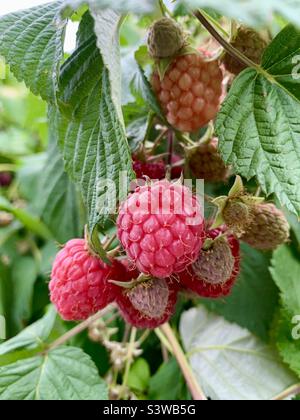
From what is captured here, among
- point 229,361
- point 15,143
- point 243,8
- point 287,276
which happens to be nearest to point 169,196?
point 243,8

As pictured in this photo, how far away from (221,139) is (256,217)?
13 centimetres

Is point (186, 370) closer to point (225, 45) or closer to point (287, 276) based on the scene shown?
point (287, 276)

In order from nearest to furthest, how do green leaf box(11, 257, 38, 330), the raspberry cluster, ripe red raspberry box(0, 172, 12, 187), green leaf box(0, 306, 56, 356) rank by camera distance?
1. the raspberry cluster
2. green leaf box(0, 306, 56, 356)
3. green leaf box(11, 257, 38, 330)
4. ripe red raspberry box(0, 172, 12, 187)

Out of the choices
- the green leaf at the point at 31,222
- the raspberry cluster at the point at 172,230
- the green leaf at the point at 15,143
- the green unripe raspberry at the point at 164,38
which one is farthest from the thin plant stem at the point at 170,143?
the green leaf at the point at 15,143

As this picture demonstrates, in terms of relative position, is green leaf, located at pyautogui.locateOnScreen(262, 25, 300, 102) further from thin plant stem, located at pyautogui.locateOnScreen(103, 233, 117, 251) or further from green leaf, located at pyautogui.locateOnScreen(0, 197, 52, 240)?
green leaf, located at pyautogui.locateOnScreen(0, 197, 52, 240)

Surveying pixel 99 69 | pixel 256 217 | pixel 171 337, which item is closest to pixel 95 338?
pixel 171 337

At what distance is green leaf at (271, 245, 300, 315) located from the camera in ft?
2.98

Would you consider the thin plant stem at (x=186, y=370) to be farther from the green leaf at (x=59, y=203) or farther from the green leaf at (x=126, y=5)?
the green leaf at (x=126, y=5)

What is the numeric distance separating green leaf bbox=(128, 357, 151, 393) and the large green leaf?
0.56 m

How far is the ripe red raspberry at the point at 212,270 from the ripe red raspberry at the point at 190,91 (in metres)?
0.16

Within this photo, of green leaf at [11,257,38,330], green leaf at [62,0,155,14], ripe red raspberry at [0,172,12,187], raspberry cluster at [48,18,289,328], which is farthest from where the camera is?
ripe red raspberry at [0,172,12,187]

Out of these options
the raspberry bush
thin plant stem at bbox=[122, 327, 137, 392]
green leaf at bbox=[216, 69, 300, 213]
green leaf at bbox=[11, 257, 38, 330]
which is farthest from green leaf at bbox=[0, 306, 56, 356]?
green leaf at bbox=[216, 69, 300, 213]

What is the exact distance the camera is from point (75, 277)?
28.7 inches

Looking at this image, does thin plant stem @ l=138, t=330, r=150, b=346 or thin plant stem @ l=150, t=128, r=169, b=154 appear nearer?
thin plant stem @ l=150, t=128, r=169, b=154
